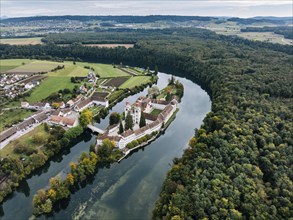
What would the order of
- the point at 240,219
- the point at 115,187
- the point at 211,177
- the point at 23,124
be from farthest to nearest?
the point at 23,124
the point at 115,187
the point at 211,177
the point at 240,219

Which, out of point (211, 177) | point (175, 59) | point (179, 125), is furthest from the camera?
point (175, 59)

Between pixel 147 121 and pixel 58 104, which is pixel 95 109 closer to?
pixel 58 104

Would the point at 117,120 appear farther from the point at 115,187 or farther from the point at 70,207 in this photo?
the point at 70,207

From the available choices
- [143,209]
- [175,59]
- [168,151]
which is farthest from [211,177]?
[175,59]

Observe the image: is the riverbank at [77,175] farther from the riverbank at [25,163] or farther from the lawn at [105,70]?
the lawn at [105,70]

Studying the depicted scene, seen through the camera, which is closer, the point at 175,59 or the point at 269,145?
the point at 269,145

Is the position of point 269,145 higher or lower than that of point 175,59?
higher
